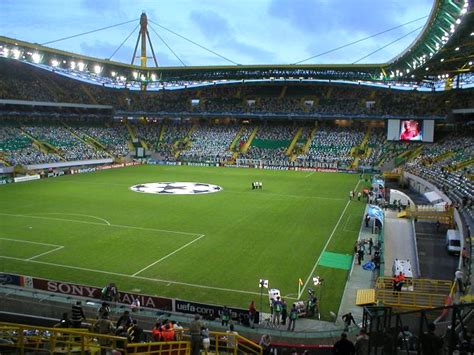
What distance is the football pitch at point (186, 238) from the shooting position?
846 inches

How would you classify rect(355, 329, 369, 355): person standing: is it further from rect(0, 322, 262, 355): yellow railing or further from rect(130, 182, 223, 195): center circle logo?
rect(130, 182, 223, 195): center circle logo

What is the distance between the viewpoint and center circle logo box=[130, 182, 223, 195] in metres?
46.2

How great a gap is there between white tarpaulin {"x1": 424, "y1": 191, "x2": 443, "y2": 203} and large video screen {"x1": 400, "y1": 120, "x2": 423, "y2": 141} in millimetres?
31134

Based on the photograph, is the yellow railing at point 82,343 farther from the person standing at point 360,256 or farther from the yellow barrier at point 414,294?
the person standing at point 360,256

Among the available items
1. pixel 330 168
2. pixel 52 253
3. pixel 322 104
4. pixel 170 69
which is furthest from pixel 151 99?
pixel 52 253

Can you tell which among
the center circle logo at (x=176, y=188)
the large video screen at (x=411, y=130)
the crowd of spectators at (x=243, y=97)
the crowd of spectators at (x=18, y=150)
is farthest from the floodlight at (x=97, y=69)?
the large video screen at (x=411, y=130)

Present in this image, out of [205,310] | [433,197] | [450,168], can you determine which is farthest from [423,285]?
[450,168]

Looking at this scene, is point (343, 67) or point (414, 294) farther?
point (343, 67)

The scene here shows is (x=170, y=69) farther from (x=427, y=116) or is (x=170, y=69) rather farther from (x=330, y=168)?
(x=427, y=116)

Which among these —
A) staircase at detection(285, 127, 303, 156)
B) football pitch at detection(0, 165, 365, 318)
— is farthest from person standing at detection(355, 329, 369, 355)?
staircase at detection(285, 127, 303, 156)

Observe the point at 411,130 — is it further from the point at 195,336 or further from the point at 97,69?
the point at 195,336

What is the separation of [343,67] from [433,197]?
134 feet

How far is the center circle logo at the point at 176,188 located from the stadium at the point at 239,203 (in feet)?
1.35

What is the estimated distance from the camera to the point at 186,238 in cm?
2864
